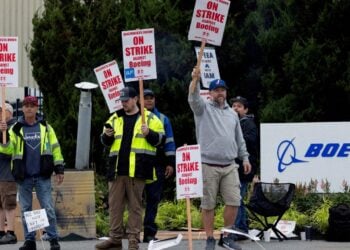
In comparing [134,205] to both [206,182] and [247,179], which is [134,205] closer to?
[206,182]

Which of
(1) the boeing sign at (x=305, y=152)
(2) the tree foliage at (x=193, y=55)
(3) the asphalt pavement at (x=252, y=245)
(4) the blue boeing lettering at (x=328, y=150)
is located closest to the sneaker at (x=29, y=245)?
(3) the asphalt pavement at (x=252, y=245)

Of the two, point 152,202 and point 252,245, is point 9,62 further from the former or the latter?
point 252,245

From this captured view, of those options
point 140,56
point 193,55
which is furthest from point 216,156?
point 193,55

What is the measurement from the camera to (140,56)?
12.5 m

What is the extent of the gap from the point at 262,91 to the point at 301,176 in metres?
3.22

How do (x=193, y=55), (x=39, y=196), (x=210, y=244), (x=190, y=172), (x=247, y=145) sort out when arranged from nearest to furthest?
(x=190, y=172) → (x=210, y=244) → (x=39, y=196) → (x=247, y=145) → (x=193, y=55)

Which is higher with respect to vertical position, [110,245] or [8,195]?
[8,195]

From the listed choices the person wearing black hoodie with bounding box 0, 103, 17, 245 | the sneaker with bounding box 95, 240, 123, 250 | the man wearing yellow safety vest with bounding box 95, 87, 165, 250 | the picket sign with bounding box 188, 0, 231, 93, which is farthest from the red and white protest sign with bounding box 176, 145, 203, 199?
the person wearing black hoodie with bounding box 0, 103, 17, 245

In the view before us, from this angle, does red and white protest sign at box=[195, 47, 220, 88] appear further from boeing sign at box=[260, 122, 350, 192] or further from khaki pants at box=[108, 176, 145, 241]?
khaki pants at box=[108, 176, 145, 241]

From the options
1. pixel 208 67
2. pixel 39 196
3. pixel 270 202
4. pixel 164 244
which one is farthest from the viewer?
pixel 208 67

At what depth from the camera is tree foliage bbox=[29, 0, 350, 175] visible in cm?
1772

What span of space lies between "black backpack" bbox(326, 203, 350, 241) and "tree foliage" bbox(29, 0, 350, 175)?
4.05 metres

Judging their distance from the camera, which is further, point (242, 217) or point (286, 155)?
point (286, 155)

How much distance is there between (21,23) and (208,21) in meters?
11.7
